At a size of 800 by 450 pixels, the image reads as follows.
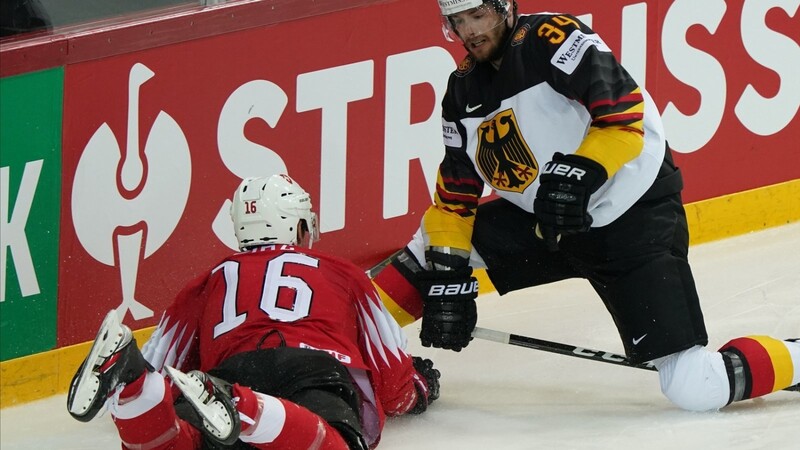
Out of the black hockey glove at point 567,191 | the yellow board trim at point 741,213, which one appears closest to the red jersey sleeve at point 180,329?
the black hockey glove at point 567,191

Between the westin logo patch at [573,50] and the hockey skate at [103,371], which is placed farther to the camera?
the westin logo patch at [573,50]

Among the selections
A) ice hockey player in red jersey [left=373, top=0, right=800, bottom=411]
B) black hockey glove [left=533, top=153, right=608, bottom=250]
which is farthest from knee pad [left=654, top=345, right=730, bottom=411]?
black hockey glove [left=533, top=153, right=608, bottom=250]

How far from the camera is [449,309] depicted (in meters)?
4.20

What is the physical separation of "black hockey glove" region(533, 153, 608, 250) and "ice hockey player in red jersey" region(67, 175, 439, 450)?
475 millimetres

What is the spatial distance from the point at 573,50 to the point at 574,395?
954mm

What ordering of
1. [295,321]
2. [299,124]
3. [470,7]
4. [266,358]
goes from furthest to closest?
[299,124], [470,7], [295,321], [266,358]

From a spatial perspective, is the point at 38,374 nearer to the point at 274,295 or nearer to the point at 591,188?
the point at 274,295

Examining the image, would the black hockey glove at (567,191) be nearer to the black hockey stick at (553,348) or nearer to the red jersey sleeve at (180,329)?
the black hockey stick at (553,348)

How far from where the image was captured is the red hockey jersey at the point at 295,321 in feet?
12.5

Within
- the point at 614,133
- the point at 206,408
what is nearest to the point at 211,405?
the point at 206,408

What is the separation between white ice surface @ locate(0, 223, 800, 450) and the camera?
13.2 ft

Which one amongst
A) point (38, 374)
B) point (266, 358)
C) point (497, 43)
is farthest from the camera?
point (38, 374)

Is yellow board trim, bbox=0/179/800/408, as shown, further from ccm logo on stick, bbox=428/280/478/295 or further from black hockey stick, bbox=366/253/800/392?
ccm logo on stick, bbox=428/280/478/295

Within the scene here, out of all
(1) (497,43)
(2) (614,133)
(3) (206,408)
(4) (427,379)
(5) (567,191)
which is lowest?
(4) (427,379)
